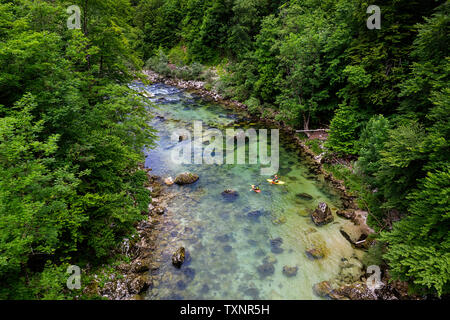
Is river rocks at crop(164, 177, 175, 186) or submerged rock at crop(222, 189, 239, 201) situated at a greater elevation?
river rocks at crop(164, 177, 175, 186)

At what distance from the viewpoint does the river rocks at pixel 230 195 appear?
1503 centimetres

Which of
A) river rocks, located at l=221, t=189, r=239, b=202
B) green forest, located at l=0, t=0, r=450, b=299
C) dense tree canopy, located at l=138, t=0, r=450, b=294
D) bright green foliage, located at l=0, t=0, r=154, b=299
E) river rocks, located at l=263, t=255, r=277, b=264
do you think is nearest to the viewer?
bright green foliage, located at l=0, t=0, r=154, b=299

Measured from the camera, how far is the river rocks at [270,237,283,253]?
1138 centimetres

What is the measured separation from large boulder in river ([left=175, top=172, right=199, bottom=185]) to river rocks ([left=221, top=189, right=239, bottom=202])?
260 centimetres

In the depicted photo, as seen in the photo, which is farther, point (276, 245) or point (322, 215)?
point (322, 215)

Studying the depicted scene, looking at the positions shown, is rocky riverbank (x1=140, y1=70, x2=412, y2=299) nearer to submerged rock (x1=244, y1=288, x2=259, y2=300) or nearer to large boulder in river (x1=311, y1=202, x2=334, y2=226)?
large boulder in river (x1=311, y1=202, x2=334, y2=226)

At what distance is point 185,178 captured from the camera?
53.8 feet

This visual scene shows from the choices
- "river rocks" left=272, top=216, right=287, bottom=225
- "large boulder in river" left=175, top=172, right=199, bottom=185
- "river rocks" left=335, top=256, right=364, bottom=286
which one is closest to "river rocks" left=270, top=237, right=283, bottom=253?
"river rocks" left=272, top=216, right=287, bottom=225

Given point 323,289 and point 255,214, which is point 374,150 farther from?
point 323,289

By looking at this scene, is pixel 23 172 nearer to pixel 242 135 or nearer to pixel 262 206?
pixel 262 206

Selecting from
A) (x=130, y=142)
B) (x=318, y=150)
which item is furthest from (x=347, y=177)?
(x=130, y=142)

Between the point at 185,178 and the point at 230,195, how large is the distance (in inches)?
140

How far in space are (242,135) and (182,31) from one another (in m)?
40.9

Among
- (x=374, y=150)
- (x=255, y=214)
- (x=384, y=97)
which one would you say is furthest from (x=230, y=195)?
(x=384, y=97)
